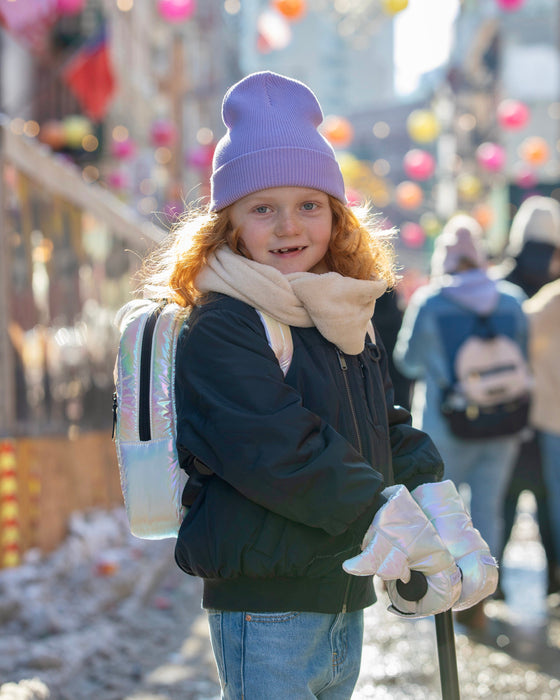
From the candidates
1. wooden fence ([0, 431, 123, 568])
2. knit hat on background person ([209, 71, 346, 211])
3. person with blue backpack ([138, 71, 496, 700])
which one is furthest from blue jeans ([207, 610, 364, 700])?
wooden fence ([0, 431, 123, 568])

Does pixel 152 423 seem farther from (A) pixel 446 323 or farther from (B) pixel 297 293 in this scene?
(A) pixel 446 323

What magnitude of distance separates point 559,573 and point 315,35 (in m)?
133

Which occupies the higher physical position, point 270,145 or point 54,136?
point 54,136

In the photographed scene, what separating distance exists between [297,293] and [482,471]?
351 centimetres

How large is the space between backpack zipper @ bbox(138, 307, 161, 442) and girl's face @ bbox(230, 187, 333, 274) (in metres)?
0.30

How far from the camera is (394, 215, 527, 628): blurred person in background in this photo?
219 inches

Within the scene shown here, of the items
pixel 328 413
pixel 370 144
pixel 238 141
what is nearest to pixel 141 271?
pixel 238 141

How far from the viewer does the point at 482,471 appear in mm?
5750

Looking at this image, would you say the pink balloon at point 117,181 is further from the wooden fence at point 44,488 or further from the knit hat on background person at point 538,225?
the knit hat on background person at point 538,225

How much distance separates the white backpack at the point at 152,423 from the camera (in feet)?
7.97

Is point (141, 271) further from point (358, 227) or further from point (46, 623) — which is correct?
point (46, 623)

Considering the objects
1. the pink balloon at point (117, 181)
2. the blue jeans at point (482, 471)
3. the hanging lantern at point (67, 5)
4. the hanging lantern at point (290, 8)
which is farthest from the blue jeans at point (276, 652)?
the pink balloon at point (117, 181)

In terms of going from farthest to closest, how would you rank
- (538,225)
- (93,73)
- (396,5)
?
1. (93,73)
2. (396,5)
3. (538,225)

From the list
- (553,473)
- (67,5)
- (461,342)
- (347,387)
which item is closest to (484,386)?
(461,342)
